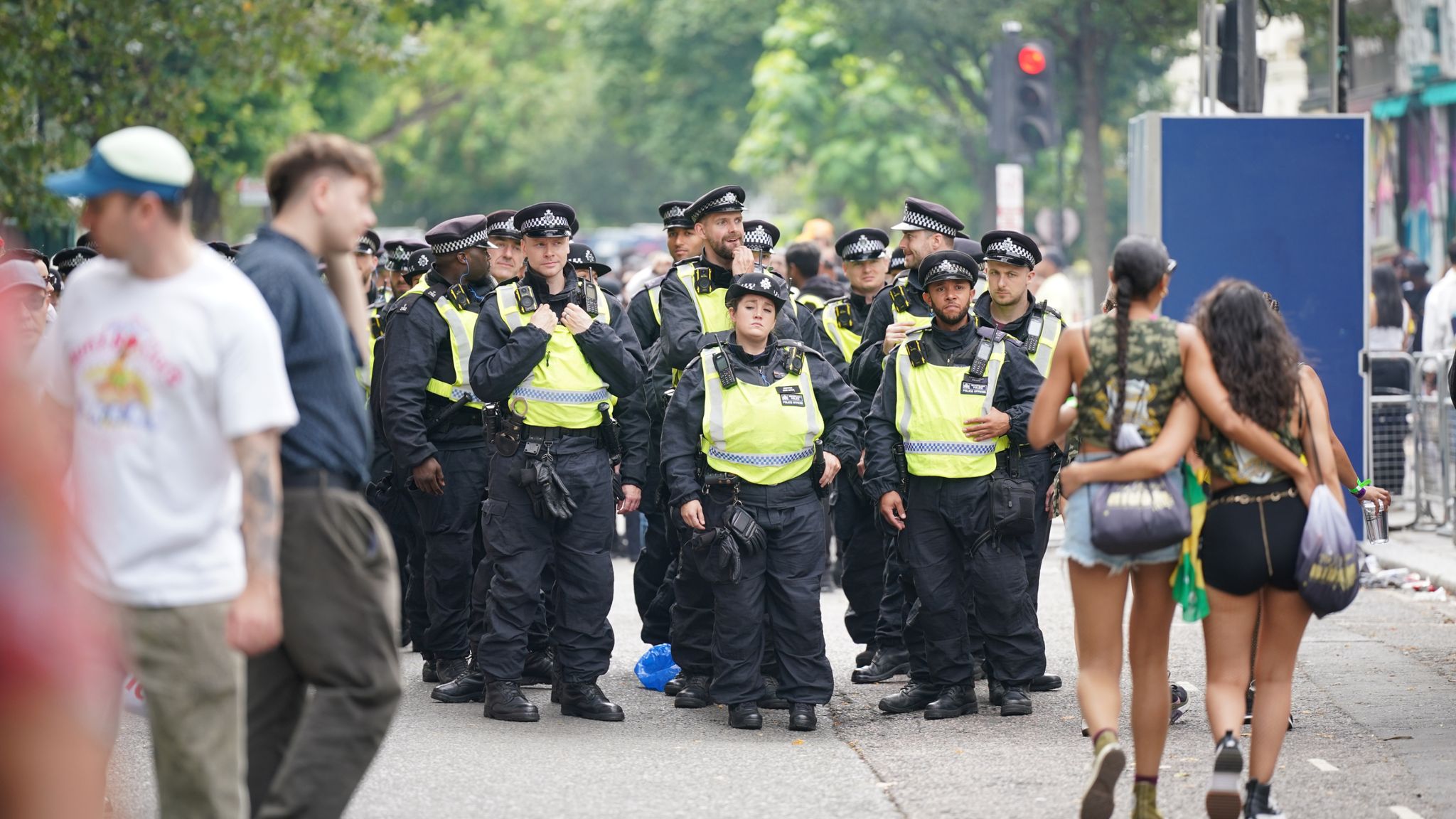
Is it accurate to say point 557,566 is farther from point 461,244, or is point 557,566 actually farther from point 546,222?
point 461,244

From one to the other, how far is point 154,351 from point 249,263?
0.66 meters

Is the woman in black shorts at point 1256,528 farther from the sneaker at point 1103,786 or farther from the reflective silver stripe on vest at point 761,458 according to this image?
the reflective silver stripe on vest at point 761,458

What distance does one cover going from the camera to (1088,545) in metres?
6.17

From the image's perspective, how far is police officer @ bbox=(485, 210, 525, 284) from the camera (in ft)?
29.5

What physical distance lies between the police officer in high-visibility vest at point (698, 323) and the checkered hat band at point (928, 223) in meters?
0.90

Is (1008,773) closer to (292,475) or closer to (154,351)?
(292,475)

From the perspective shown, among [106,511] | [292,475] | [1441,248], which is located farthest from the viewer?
[1441,248]

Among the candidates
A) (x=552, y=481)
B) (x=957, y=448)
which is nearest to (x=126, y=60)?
(x=552, y=481)

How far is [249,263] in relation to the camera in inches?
201

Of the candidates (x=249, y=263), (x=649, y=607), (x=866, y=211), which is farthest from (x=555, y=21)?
(x=249, y=263)

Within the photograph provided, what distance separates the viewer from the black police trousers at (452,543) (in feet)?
30.0

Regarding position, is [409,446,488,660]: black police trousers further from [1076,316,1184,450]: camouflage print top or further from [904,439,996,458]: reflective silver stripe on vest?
[1076,316,1184,450]: camouflage print top

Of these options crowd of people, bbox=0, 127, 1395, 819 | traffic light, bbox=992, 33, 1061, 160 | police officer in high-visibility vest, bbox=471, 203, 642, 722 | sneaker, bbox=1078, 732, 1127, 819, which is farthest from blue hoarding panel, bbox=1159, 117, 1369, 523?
traffic light, bbox=992, 33, 1061, 160

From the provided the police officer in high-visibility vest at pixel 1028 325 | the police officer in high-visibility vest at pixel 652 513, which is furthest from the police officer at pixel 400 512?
the police officer in high-visibility vest at pixel 1028 325
